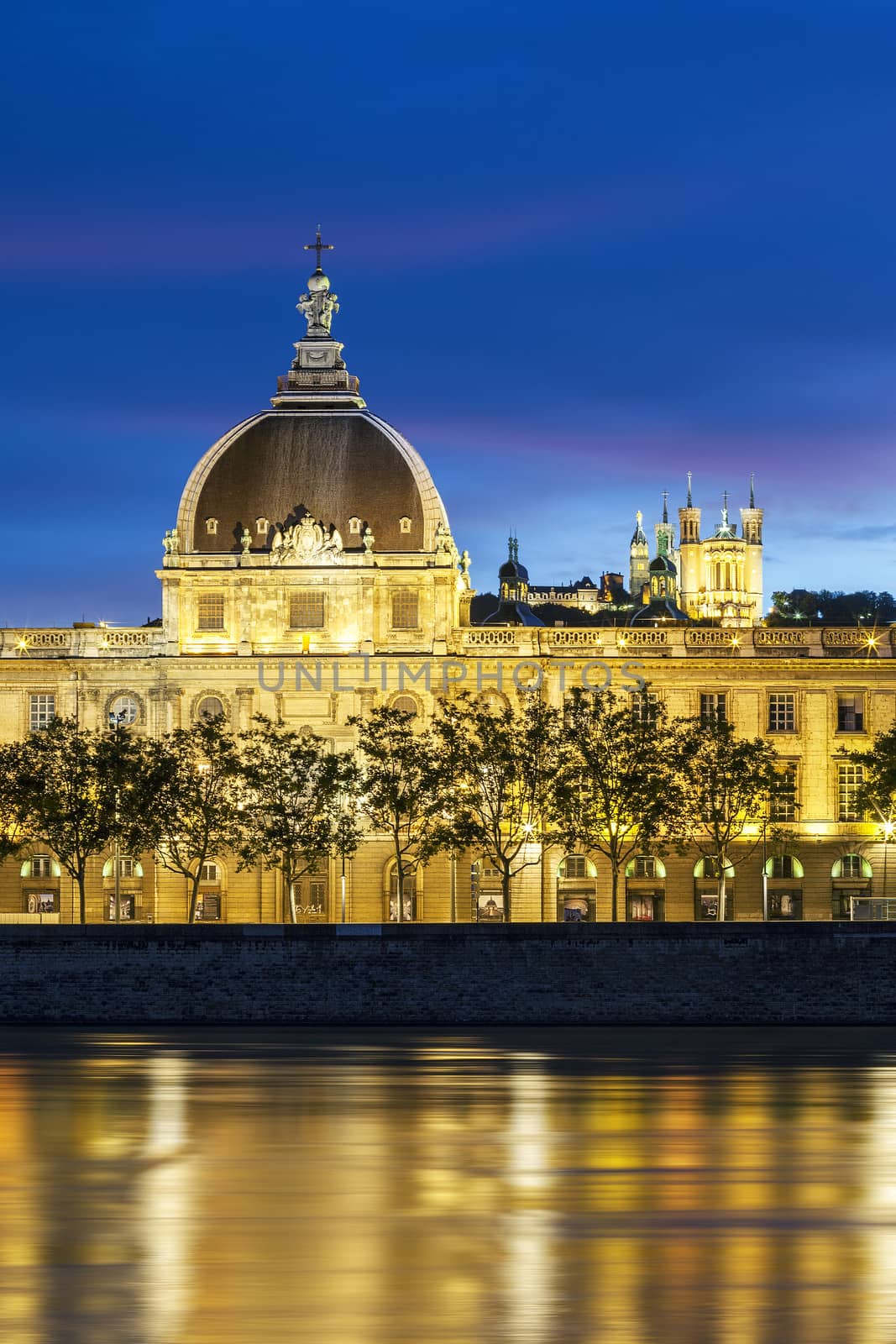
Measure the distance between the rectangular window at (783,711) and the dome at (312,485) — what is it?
59.9 ft

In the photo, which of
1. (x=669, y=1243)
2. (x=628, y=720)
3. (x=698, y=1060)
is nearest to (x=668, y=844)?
(x=628, y=720)

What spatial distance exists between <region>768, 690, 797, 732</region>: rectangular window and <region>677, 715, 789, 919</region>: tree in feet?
17.5

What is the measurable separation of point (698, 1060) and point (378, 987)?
15604 millimetres

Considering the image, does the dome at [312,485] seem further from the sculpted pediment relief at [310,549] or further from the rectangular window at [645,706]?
the rectangular window at [645,706]

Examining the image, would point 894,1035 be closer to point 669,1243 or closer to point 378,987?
point 378,987

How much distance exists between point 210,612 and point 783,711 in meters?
28.2

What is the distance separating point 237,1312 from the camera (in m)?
30.0

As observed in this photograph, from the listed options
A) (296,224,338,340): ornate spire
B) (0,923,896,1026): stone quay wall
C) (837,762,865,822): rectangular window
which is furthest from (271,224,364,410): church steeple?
(0,923,896,1026): stone quay wall

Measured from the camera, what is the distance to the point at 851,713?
4719 inches

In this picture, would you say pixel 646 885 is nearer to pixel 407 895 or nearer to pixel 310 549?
pixel 407 895

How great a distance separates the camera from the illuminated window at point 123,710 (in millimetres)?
119938

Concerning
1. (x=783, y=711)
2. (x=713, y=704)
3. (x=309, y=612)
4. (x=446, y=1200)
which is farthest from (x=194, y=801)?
(x=446, y=1200)

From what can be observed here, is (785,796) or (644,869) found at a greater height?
(785,796)

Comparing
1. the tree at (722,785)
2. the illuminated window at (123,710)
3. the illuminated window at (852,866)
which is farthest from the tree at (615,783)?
the illuminated window at (123,710)
